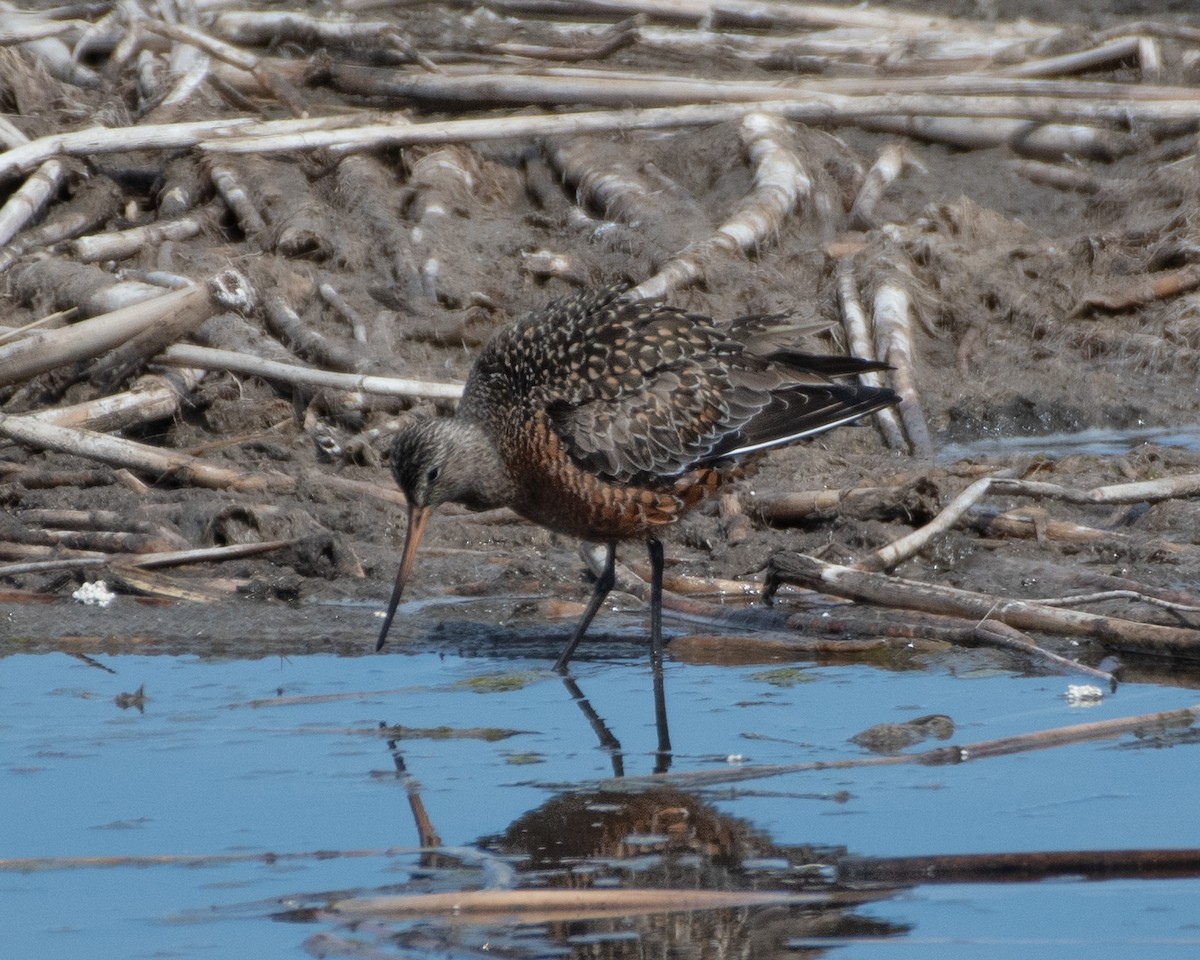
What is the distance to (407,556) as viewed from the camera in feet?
19.5

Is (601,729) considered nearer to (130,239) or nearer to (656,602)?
(656,602)

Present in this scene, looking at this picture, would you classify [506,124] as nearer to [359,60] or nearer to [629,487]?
[359,60]

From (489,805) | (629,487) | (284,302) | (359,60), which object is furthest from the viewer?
(359,60)

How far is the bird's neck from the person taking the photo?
6.02 m

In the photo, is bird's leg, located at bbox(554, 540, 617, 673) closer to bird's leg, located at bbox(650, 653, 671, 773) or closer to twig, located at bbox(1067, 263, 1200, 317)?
bird's leg, located at bbox(650, 653, 671, 773)

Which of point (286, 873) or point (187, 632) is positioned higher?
point (187, 632)

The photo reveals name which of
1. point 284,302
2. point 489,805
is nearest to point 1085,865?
point 489,805

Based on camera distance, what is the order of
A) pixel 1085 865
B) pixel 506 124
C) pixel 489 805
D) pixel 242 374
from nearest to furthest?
pixel 1085 865
pixel 489 805
pixel 242 374
pixel 506 124

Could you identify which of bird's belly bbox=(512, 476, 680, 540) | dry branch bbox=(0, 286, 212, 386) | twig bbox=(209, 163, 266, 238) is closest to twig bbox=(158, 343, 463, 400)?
dry branch bbox=(0, 286, 212, 386)

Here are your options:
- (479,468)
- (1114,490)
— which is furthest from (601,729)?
(1114,490)

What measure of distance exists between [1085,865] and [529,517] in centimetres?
294

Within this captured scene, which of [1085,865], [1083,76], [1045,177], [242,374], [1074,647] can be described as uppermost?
[1083,76]

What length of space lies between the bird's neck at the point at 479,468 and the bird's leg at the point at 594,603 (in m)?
0.43

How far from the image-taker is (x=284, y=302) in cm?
875
